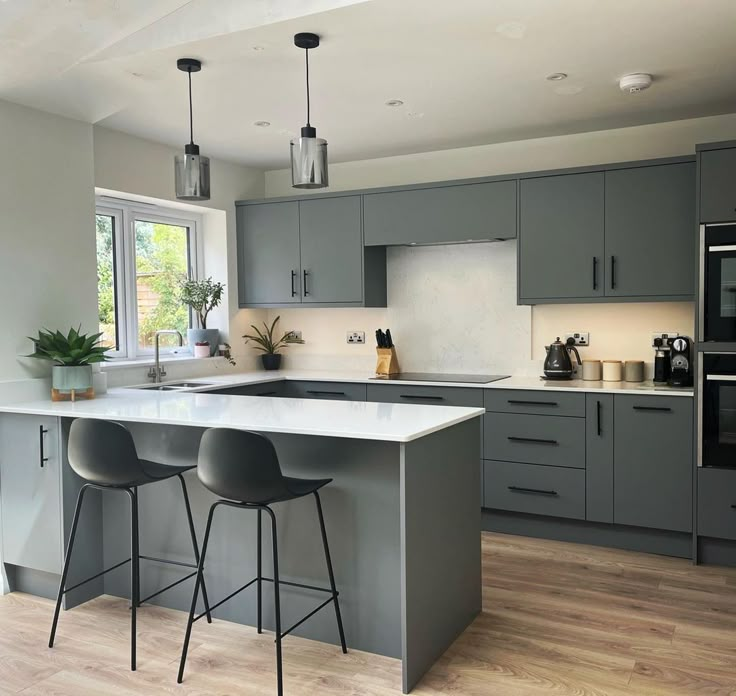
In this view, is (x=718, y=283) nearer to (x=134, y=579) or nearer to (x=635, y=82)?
(x=635, y=82)

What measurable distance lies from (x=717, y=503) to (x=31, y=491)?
3.44 m

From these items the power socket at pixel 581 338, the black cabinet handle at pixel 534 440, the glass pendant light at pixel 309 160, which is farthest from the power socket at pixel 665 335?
the glass pendant light at pixel 309 160

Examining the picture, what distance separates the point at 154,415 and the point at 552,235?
8.65 ft

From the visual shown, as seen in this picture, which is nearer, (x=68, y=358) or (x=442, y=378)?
(x=68, y=358)

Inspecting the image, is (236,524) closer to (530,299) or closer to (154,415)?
(154,415)

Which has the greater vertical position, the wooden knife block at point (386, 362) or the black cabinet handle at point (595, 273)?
the black cabinet handle at point (595, 273)

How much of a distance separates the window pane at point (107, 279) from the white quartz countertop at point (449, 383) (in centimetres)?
62

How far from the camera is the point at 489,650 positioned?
9.60 ft

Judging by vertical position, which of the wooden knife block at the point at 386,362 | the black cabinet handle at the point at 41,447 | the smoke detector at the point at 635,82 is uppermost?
the smoke detector at the point at 635,82

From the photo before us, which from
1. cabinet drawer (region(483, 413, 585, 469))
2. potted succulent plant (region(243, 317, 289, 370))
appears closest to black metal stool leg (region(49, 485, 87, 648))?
cabinet drawer (region(483, 413, 585, 469))

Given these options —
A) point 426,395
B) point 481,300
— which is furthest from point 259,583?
point 481,300

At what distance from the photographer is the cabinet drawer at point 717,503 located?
380cm

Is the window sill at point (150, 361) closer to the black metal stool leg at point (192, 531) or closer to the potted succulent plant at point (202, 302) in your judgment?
the potted succulent plant at point (202, 302)

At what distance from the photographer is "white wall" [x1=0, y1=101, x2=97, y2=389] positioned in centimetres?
360
